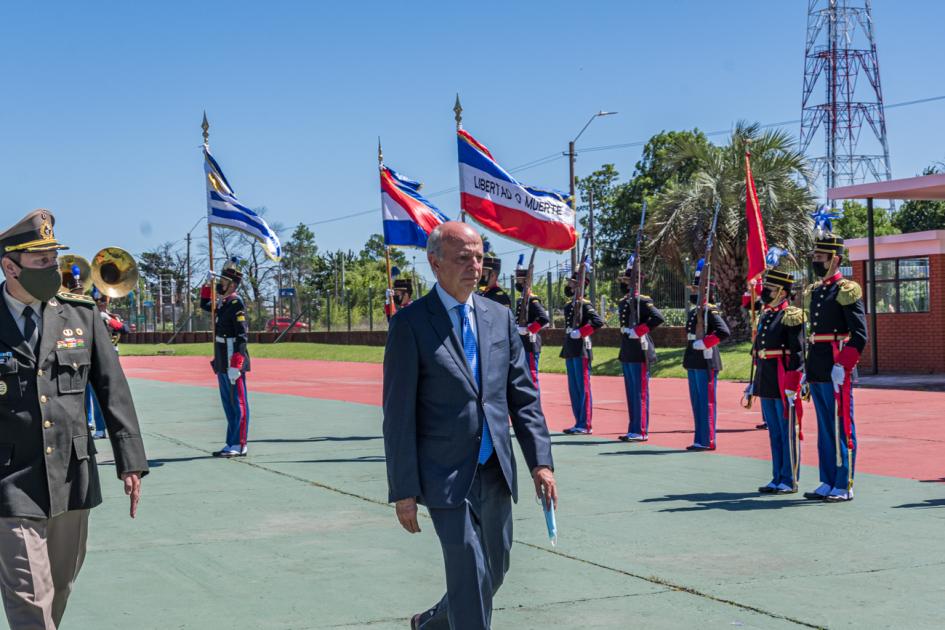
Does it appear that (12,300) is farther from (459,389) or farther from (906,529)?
(906,529)

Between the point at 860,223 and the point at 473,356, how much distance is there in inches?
1956

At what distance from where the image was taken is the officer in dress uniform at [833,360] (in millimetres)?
9469

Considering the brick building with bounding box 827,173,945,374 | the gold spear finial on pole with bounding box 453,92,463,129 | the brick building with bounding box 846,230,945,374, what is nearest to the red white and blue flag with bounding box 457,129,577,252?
the gold spear finial on pole with bounding box 453,92,463,129

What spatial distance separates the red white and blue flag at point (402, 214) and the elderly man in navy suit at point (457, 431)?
9.34m

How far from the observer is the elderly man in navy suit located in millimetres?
4770

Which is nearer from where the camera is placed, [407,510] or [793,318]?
[407,510]

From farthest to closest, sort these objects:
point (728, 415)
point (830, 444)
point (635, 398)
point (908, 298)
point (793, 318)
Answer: point (908, 298)
point (728, 415)
point (635, 398)
point (793, 318)
point (830, 444)

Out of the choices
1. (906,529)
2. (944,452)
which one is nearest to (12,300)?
(906,529)

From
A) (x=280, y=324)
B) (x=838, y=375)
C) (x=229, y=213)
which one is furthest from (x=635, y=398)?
(x=280, y=324)

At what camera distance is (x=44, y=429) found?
487cm

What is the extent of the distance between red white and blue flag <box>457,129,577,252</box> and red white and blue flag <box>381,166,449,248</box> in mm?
1495

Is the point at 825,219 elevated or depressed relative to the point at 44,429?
elevated

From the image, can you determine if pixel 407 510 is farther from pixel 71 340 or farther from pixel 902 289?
pixel 902 289

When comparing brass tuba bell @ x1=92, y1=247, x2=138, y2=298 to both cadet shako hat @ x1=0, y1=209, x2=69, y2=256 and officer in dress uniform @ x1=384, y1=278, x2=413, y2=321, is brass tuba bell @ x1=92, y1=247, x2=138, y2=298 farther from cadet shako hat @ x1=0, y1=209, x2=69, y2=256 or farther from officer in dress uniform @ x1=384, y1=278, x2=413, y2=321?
cadet shako hat @ x1=0, y1=209, x2=69, y2=256
